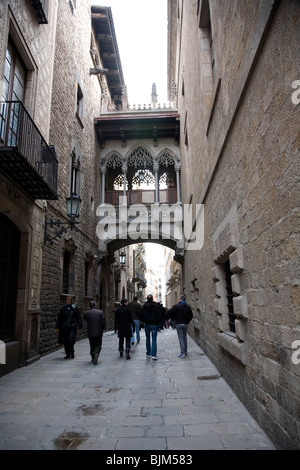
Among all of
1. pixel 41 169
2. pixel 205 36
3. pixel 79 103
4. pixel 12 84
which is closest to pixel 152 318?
pixel 41 169

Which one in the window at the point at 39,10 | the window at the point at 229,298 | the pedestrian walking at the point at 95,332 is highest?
the window at the point at 39,10

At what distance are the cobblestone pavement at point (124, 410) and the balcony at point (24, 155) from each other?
3784 mm

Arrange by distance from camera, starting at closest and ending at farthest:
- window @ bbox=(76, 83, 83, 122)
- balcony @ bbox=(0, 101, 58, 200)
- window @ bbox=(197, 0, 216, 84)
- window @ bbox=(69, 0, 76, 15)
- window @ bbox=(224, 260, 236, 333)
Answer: window @ bbox=(224, 260, 236, 333)
balcony @ bbox=(0, 101, 58, 200)
window @ bbox=(197, 0, 216, 84)
window @ bbox=(69, 0, 76, 15)
window @ bbox=(76, 83, 83, 122)

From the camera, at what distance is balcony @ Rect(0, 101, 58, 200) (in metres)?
5.34

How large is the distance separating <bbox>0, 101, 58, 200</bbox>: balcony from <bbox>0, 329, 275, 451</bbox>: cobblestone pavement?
12.4ft

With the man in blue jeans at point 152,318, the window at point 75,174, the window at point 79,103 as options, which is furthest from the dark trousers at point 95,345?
the window at point 79,103

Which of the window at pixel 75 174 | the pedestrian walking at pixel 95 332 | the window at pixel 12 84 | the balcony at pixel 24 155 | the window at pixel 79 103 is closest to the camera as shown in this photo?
the balcony at pixel 24 155

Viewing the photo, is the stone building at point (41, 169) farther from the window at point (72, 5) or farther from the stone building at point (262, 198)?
the stone building at point (262, 198)

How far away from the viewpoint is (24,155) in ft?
19.0

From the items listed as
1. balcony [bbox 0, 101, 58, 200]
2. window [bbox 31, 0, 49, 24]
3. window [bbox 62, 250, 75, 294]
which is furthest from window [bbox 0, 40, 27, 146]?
window [bbox 62, 250, 75, 294]

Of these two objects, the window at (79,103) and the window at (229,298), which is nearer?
the window at (229,298)

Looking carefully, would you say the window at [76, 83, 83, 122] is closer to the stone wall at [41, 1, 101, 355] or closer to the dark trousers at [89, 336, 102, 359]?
the stone wall at [41, 1, 101, 355]

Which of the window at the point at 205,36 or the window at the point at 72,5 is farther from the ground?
the window at the point at 72,5

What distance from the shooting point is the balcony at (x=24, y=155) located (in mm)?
5344
